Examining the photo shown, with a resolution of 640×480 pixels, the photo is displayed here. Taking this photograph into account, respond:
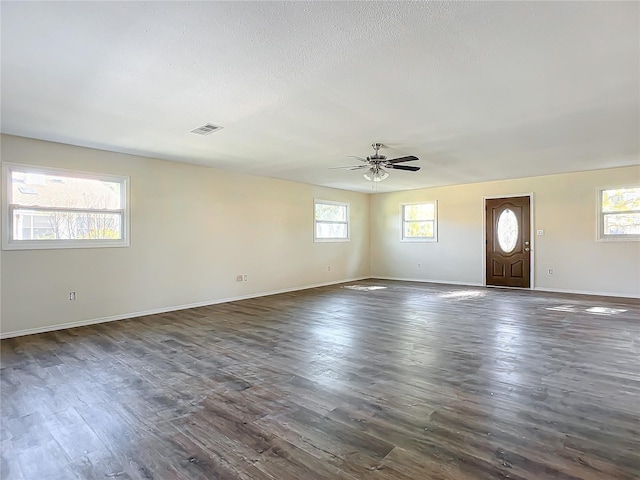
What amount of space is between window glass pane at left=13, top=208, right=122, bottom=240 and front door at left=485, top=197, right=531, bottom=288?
7723mm

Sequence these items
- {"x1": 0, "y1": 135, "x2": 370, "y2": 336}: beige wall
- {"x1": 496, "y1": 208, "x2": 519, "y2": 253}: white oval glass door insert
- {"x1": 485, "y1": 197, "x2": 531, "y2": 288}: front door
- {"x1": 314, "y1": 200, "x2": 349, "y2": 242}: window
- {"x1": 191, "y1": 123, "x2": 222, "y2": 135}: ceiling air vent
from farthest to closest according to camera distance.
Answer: {"x1": 314, "y1": 200, "x2": 349, "y2": 242}: window, {"x1": 496, "y1": 208, "x2": 519, "y2": 253}: white oval glass door insert, {"x1": 485, "y1": 197, "x2": 531, "y2": 288}: front door, {"x1": 0, "y1": 135, "x2": 370, "y2": 336}: beige wall, {"x1": 191, "y1": 123, "x2": 222, "y2": 135}: ceiling air vent

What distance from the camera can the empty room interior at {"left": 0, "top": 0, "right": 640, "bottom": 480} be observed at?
6.72 feet

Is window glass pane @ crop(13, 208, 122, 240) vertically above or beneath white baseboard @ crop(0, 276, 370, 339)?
above

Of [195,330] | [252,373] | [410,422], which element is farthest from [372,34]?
[195,330]

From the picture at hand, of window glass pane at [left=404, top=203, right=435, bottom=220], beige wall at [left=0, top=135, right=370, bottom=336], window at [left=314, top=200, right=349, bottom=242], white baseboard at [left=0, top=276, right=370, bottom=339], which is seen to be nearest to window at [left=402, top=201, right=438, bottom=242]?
window glass pane at [left=404, top=203, right=435, bottom=220]

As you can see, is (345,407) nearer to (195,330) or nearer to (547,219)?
(195,330)

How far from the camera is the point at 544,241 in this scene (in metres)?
7.56

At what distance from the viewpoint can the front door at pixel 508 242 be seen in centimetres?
782

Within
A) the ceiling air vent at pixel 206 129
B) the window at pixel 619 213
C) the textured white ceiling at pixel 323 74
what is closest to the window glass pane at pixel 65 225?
the textured white ceiling at pixel 323 74

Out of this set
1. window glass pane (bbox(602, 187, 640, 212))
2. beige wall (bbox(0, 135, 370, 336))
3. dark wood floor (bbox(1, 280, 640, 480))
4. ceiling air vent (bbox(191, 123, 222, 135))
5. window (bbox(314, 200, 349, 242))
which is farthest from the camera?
window (bbox(314, 200, 349, 242))

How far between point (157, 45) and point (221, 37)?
0.47m

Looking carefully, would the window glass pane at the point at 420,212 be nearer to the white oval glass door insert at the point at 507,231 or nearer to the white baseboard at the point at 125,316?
the white oval glass door insert at the point at 507,231

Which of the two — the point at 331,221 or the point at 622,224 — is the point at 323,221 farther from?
the point at 622,224

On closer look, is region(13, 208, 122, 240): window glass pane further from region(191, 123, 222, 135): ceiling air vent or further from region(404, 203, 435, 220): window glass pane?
region(404, 203, 435, 220): window glass pane
